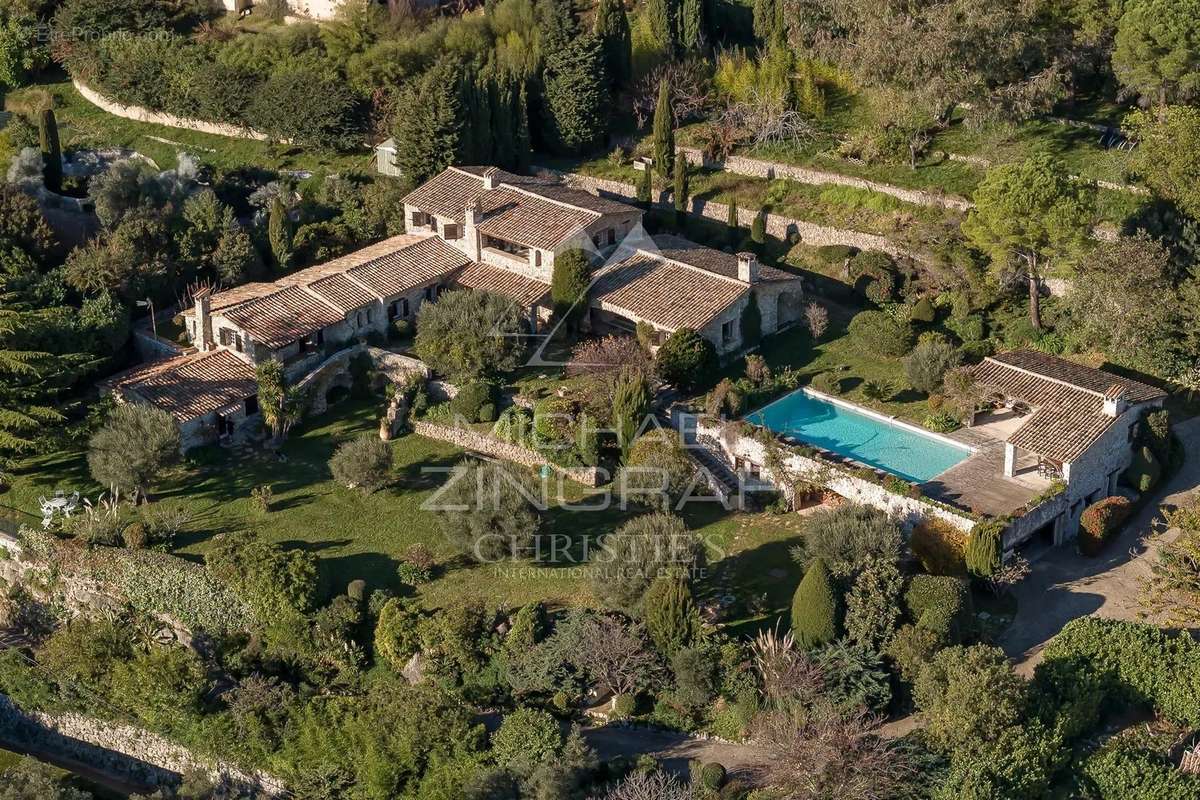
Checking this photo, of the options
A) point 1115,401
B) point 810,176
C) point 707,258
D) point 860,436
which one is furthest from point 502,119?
point 1115,401

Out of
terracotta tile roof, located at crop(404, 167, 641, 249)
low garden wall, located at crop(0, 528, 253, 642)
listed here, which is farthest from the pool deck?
low garden wall, located at crop(0, 528, 253, 642)

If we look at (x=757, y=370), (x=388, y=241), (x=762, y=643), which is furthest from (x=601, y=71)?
(x=762, y=643)

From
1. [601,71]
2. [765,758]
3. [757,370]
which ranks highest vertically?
[601,71]

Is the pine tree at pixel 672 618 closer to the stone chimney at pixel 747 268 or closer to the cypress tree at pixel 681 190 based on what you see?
the stone chimney at pixel 747 268

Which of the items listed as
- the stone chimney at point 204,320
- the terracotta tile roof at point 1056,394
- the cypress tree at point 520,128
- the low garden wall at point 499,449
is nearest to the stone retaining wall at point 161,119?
the cypress tree at point 520,128

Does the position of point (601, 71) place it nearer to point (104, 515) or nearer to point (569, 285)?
point (569, 285)

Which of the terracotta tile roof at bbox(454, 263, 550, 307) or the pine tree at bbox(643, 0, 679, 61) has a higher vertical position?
the pine tree at bbox(643, 0, 679, 61)

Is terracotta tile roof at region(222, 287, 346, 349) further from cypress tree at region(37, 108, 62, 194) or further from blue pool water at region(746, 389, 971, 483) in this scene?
blue pool water at region(746, 389, 971, 483)
